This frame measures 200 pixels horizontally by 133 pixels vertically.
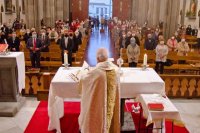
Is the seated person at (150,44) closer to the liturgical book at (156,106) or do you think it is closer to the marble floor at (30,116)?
the marble floor at (30,116)

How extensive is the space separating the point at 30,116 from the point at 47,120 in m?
0.56

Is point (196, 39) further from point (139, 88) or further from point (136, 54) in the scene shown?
point (139, 88)

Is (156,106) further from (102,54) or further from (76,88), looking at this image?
(76,88)

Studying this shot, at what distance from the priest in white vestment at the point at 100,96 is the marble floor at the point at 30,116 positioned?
73.3 inches

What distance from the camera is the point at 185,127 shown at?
6027 millimetres

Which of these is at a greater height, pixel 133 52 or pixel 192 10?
pixel 192 10

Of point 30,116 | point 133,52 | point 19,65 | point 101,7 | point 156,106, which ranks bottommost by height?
point 30,116

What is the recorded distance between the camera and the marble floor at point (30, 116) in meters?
6.03

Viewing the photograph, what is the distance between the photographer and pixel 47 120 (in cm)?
623

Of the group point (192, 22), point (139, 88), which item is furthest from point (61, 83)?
point (192, 22)

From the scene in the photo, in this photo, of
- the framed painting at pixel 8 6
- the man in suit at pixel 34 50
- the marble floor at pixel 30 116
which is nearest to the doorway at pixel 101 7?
the framed painting at pixel 8 6

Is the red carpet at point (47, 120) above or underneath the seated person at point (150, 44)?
underneath

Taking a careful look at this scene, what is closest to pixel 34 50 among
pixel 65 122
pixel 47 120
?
pixel 47 120

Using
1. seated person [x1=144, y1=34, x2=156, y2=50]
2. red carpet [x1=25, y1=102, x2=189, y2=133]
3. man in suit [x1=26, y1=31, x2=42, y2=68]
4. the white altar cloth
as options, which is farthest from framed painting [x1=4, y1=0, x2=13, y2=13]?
red carpet [x1=25, y1=102, x2=189, y2=133]
